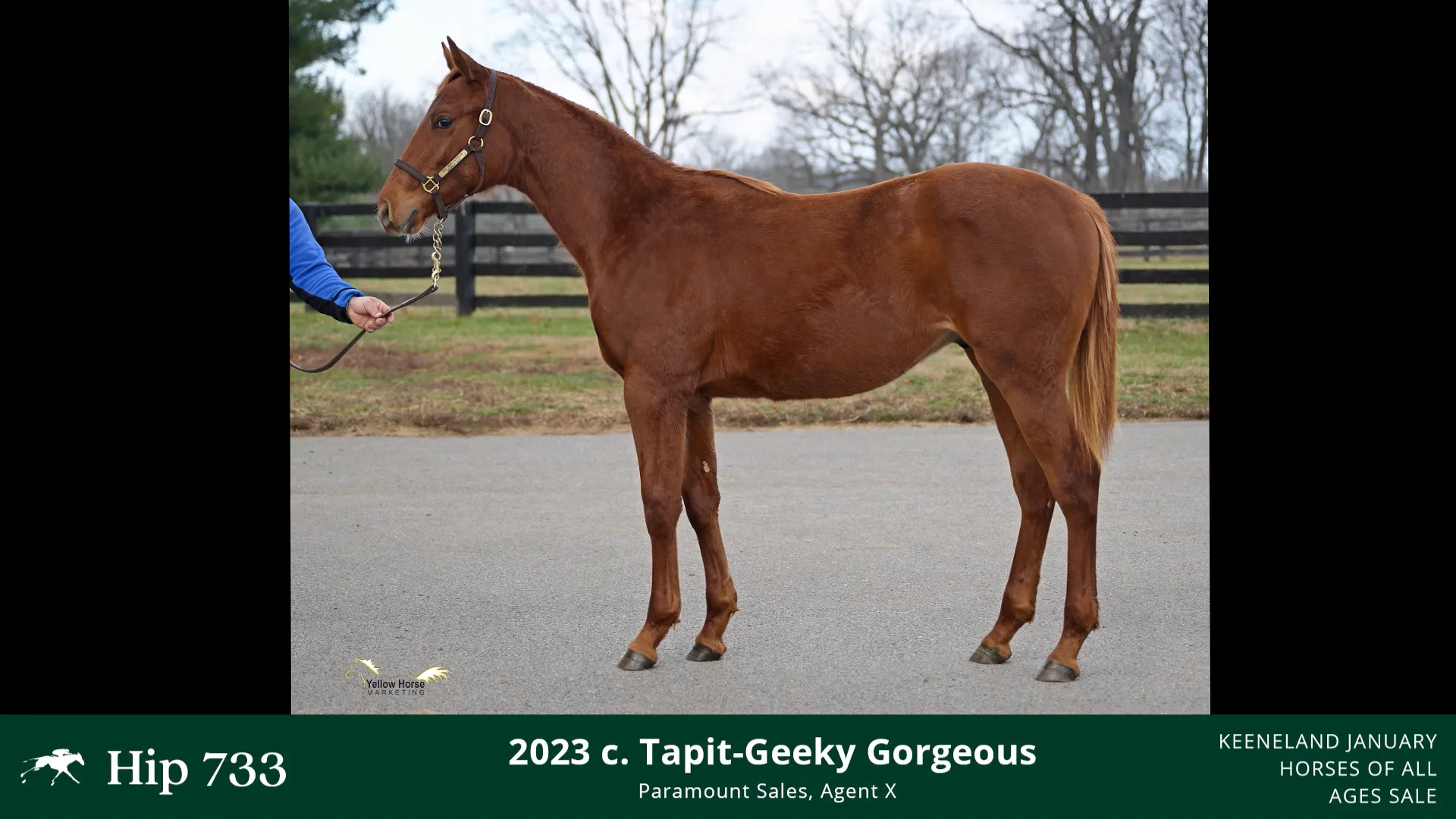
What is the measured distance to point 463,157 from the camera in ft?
14.9

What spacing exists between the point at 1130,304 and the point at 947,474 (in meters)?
9.06

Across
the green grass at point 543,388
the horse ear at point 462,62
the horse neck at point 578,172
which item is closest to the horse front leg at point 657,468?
the horse neck at point 578,172

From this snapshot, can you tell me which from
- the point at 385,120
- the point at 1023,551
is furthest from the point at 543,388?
the point at 385,120

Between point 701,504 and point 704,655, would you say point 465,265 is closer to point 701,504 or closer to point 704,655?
point 701,504

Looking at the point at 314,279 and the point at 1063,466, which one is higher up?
the point at 314,279

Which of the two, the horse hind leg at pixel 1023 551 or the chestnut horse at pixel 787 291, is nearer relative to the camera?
the chestnut horse at pixel 787 291

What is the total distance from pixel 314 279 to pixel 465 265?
13.1m

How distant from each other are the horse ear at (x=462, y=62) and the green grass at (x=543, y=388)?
5.08 meters

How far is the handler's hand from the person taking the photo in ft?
14.3

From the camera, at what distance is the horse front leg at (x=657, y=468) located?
4.41 metres

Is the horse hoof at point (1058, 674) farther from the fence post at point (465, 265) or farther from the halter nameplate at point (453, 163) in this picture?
the fence post at point (465, 265)

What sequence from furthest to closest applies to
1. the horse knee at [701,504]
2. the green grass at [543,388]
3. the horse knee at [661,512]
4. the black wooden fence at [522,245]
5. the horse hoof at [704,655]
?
the black wooden fence at [522,245], the green grass at [543,388], the horse knee at [701,504], the horse hoof at [704,655], the horse knee at [661,512]

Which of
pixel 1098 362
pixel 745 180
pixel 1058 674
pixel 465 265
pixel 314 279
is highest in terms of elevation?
pixel 465 265

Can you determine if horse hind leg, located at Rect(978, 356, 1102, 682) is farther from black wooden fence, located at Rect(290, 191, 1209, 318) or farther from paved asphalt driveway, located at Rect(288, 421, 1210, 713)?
black wooden fence, located at Rect(290, 191, 1209, 318)
